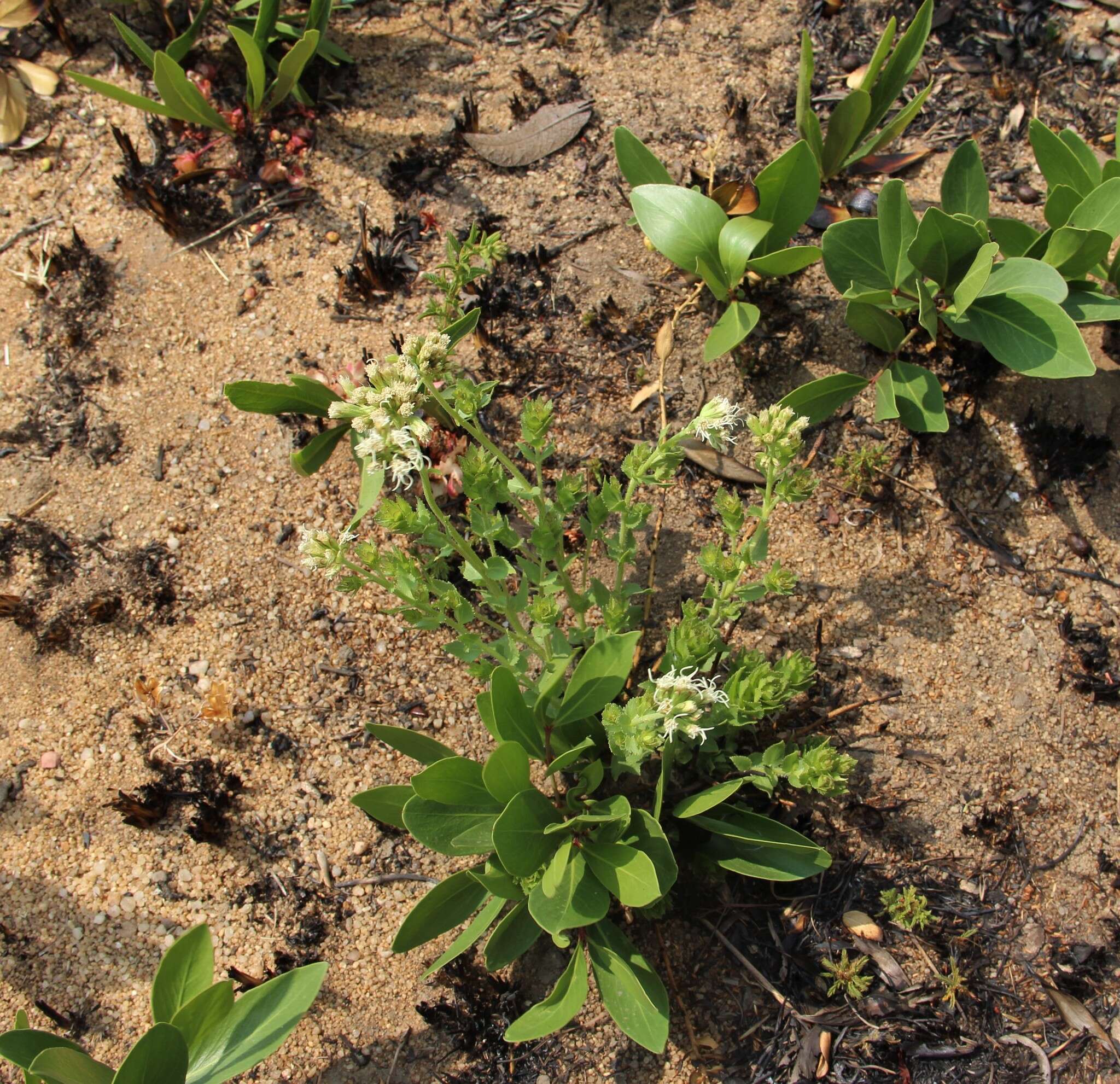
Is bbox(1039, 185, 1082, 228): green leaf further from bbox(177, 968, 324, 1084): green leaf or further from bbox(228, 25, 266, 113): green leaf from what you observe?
bbox(177, 968, 324, 1084): green leaf

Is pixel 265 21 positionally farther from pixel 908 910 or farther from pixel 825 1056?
pixel 825 1056

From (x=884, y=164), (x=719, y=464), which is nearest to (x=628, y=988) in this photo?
(x=719, y=464)

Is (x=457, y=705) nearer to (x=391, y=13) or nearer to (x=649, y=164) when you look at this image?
(x=649, y=164)

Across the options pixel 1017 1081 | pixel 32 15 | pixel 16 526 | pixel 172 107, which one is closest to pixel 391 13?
pixel 172 107

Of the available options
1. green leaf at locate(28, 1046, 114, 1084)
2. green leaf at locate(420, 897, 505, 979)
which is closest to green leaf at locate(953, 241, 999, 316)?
green leaf at locate(420, 897, 505, 979)

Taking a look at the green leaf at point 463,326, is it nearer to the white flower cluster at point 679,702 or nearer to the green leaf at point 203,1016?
the white flower cluster at point 679,702
